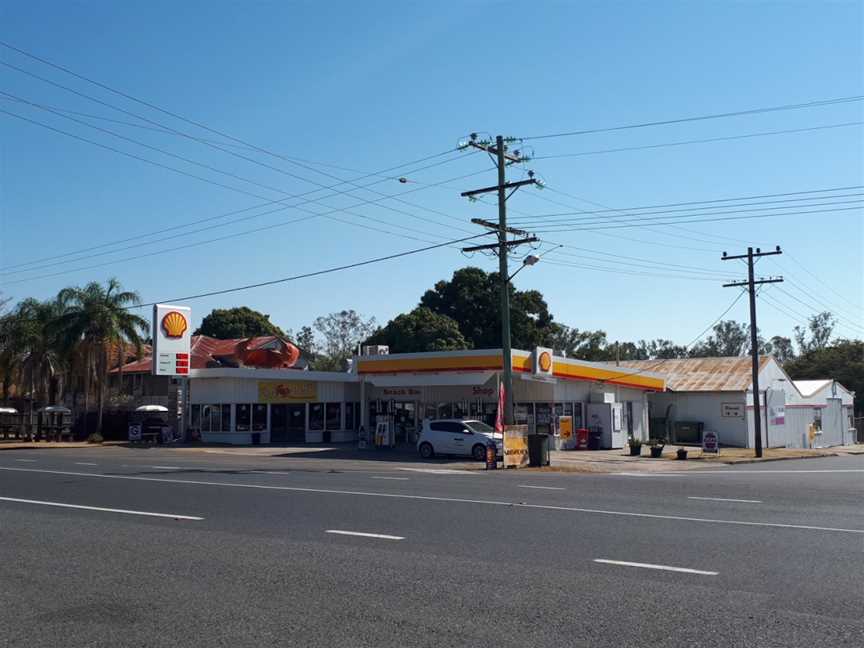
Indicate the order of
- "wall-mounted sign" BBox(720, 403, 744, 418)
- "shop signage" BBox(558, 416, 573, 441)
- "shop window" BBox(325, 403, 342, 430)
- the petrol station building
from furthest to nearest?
1. "wall-mounted sign" BBox(720, 403, 744, 418)
2. "shop window" BBox(325, 403, 342, 430)
3. "shop signage" BBox(558, 416, 573, 441)
4. the petrol station building

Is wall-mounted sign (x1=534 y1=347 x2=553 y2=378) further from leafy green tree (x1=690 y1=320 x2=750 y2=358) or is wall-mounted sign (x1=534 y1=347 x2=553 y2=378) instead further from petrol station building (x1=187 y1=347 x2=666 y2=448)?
leafy green tree (x1=690 y1=320 x2=750 y2=358)

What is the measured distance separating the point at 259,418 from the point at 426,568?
3501 centimetres

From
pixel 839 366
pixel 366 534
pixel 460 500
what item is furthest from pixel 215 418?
pixel 839 366

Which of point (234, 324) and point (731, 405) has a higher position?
point (234, 324)

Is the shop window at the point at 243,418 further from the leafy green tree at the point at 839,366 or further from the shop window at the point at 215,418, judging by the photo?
the leafy green tree at the point at 839,366

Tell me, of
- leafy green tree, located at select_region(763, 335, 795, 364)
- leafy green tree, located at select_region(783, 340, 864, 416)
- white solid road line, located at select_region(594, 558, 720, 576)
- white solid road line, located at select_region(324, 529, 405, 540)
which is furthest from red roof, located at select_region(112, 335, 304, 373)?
leafy green tree, located at select_region(763, 335, 795, 364)

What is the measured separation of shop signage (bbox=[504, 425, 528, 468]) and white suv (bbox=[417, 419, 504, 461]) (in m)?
1.96

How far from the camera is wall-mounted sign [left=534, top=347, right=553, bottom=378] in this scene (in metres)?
37.3

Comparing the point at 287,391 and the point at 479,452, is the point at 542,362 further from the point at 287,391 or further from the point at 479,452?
the point at 287,391

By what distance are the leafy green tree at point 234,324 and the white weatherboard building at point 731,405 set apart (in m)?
39.6

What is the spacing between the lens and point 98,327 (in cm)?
4572

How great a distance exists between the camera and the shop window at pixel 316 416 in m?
44.8

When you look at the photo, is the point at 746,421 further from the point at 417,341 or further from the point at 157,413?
the point at 157,413

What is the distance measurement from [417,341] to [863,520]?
53.0 meters
